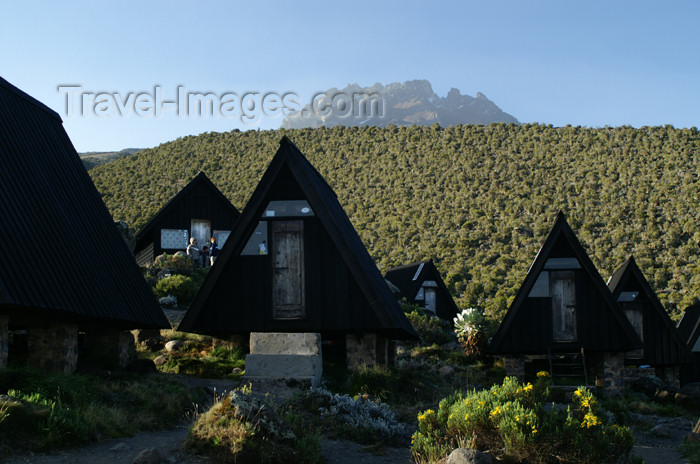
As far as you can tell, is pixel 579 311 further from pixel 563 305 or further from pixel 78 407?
pixel 78 407

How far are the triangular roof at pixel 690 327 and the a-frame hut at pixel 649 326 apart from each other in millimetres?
1447

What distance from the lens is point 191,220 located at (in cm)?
3962

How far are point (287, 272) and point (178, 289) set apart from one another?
42.2 ft

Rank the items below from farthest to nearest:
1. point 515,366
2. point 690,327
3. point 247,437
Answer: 1. point 690,327
2. point 515,366
3. point 247,437

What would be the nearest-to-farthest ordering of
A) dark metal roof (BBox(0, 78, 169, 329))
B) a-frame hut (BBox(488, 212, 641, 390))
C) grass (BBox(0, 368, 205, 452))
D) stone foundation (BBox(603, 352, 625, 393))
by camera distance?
grass (BBox(0, 368, 205, 452)), dark metal roof (BBox(0, 78, 169, 329)), a-frame hut (BBox(488, 212, 641, 390)), stone foundation (BBox(603, 352, 625, 393))

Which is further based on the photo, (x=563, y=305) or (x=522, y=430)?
(x=563, y=305)

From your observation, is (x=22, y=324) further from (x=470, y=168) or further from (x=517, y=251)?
(x=470, y=168)

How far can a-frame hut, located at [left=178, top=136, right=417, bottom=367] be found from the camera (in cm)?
1806

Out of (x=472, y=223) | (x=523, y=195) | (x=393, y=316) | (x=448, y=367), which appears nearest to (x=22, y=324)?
Result: (x=393, y=316)

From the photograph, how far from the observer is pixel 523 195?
68.0m

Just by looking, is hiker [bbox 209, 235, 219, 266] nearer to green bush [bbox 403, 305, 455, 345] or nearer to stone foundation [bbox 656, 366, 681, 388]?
A: green bush [bbox 403, 305, 455, 345]

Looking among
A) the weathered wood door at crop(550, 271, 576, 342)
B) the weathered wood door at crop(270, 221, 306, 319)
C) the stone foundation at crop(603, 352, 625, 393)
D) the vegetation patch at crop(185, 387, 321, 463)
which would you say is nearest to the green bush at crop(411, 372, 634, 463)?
the vegetation patch at crop(185, 387, 321, 463)

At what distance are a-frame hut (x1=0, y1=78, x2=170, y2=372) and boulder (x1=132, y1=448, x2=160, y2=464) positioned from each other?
358 centimetres

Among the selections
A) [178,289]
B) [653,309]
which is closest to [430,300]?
[653,309]
